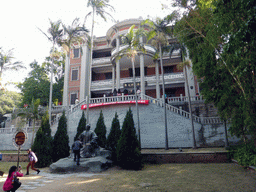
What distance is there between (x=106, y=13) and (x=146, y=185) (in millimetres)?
14528

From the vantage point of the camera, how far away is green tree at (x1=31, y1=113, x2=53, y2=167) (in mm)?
10655

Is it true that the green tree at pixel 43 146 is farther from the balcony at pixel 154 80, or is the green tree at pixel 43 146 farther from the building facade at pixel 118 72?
the balcony at pixel 154 80

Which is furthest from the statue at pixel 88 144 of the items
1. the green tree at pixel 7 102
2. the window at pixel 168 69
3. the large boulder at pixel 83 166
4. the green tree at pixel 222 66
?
the green tree at pixel 7 102

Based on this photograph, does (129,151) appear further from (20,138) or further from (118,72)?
(118,72)

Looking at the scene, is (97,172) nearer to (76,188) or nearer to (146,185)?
(76,188)

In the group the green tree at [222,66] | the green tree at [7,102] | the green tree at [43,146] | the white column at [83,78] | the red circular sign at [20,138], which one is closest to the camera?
the green tree at [222,66]

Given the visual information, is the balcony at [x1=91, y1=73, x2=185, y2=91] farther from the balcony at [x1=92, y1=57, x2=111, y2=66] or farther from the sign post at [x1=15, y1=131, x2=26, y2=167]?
the sign post at [x1=15, y1=131, x2=26, y2=167]

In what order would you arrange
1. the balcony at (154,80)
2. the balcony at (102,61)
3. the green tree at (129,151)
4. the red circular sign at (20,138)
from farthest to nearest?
the balcony at (102,61) → the balcony at (154,80) → the green tree at (129,151) → the red circular sign at (20,138)

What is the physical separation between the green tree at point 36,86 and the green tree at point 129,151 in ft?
62.8

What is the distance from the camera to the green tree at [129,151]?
29.1 ft

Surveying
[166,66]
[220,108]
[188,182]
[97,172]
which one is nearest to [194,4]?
[220,108]

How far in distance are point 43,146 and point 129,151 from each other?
5.75 metres

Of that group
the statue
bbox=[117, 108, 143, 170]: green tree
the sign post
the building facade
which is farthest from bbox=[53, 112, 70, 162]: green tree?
the building facade

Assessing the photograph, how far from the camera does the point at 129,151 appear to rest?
9.04m
